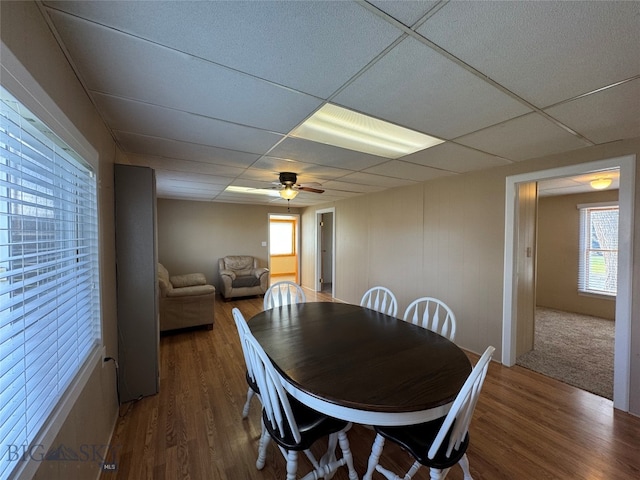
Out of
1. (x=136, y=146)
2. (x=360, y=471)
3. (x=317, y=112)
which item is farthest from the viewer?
(x=136, y=146)

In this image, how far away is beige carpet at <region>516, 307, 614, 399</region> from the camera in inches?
102

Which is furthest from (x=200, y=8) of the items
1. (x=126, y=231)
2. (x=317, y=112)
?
(x=126, y=231)

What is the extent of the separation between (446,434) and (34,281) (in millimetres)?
1789

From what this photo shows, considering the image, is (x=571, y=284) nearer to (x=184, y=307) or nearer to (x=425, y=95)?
(x=425, y=95)

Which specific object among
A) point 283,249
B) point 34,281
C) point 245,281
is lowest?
point 245,281

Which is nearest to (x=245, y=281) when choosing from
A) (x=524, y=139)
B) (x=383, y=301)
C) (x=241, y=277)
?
(x=241, y=277)

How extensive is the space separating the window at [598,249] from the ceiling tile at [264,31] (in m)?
5.95

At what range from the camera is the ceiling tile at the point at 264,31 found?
3.01 ft

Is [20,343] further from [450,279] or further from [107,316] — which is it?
[450,279]

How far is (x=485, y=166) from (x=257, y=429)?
3.44m

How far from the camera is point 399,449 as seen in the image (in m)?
1.74

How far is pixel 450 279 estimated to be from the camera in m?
3.44

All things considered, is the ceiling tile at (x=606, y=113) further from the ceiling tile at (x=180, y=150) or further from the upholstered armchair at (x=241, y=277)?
the upholstered armchair at (x=241, y=277)

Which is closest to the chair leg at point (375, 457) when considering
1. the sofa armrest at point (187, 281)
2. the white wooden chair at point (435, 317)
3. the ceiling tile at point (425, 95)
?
the white wooden chair at point (435, 317)
